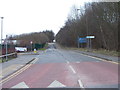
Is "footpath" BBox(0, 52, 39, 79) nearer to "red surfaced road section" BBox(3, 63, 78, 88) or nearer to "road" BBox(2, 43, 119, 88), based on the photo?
"road" BBox(2, 43, 119, 88)

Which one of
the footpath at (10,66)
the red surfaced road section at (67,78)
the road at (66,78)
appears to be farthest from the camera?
the footpath at (10,66)

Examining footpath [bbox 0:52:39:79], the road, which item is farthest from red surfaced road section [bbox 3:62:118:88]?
footpath [bbox 0:52:39:79]

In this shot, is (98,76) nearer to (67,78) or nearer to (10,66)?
(67,78)

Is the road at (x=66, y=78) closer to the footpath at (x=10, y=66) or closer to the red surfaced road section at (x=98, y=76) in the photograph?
the red surfaced road section at (x=98, y=76)

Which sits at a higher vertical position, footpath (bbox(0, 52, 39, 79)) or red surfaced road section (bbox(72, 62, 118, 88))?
red surfaced road section (bbox(72, 62, 118, 88))

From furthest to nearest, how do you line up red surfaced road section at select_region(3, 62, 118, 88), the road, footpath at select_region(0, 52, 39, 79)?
1. footpath at select_region(0, 52, 39, 79)
2. red surfaced road section at select_region(3, 62, 118, 88)
3. the road

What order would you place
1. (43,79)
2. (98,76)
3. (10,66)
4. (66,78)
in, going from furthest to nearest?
1. (10,66)
2. (98,76)
3. (66,78)
4. (43,79)

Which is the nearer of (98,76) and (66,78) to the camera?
(66,78)

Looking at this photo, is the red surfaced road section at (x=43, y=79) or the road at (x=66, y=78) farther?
the red surfaced road section at (x=43, y=79)

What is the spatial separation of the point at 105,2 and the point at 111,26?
384 cm

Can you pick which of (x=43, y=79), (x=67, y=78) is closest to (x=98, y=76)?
(x=67, y=78)

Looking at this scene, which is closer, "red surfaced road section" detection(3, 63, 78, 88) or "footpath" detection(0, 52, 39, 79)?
"red surfaced road section" detection(3, 63, 78, 88)

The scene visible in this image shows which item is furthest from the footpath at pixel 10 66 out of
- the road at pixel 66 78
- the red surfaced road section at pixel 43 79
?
the red surfaced road section at pixel 43 79

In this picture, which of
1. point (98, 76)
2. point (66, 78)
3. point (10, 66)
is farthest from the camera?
point (10, 66)
